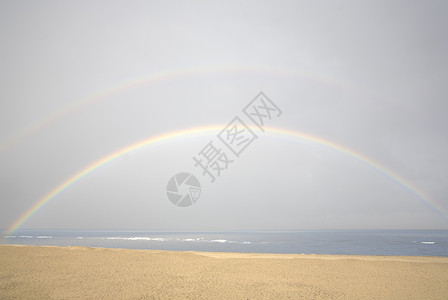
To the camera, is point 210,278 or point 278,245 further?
point 278,245

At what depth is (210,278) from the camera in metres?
16.0

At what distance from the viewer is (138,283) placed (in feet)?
48.0

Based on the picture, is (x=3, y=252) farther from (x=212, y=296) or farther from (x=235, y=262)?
(x=212, y=296)

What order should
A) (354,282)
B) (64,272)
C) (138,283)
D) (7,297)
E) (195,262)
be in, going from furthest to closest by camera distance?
(195,262) < (64,272) < (354,282) < (138,283) < (7,297)

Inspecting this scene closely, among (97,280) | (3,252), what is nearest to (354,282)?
(97,280)

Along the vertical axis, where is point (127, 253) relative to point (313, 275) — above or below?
above

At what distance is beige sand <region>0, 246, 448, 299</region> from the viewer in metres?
12.9

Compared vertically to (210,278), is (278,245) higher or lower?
lower

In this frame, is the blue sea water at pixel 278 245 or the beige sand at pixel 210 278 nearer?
the beige sand at pixel 210 278

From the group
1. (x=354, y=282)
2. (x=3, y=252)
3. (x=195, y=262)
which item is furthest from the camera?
(x=3, y=252)

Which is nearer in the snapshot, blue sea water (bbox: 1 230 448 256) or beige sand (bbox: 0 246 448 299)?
beige sand (bbox: 0 246 448 299)

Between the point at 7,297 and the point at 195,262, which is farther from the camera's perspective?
the point at 195,262

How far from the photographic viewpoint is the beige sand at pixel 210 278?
42.2 feet

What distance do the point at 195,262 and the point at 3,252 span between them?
1647cm
